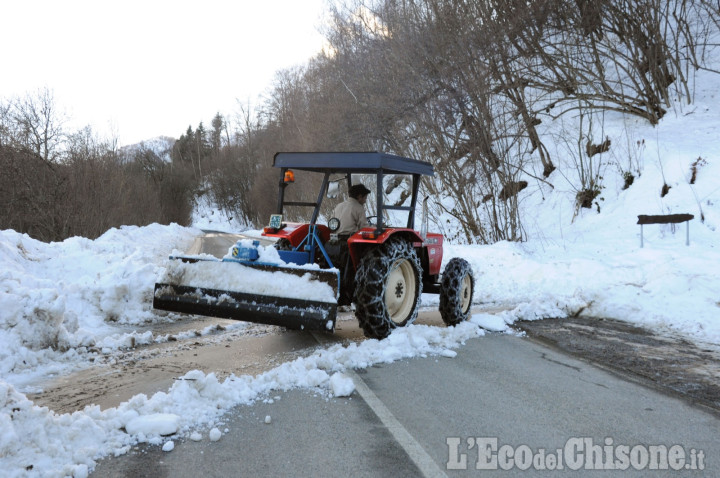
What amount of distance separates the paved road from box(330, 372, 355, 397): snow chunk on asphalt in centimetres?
6

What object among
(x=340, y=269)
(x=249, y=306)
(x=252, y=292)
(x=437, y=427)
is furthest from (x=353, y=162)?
(x=437, y=427)

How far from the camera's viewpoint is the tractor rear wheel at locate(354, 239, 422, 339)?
6043 mm

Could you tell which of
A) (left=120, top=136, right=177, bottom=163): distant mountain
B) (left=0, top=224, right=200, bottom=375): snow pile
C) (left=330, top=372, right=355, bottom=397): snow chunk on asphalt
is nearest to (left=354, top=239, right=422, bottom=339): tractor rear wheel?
(left=330, top=372, right=355, bottom=397): snow chunk on asphalt

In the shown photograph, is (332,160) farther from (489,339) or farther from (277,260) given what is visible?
(489,339)

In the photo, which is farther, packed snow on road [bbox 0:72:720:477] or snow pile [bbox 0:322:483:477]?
packed snow on road [bbox 0:72:720:477]

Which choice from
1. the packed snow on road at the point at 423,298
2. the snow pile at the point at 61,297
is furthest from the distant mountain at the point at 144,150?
the snow pile at the point at 61,297

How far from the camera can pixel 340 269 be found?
267 inches

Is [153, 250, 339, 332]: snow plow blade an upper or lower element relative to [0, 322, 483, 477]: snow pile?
upper

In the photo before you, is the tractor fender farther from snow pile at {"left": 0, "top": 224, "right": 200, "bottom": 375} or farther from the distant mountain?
the distant mountain

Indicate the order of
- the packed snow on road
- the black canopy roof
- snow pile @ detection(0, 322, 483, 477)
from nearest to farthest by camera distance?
snow pile @ detection(0, 322, 483, 477), the packed snow on road, the black canopy roof

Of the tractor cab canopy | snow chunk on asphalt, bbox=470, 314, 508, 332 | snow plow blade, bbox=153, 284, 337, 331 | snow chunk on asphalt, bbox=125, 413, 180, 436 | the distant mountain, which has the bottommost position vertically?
snow chunk on asphalt, bbox=125, 413, 180, 436

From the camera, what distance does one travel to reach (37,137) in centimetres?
2273

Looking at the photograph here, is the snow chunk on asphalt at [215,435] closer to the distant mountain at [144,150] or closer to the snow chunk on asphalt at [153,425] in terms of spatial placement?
the snow chunk on asphalt at [153,425]

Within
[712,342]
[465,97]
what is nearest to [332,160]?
[712,342]
